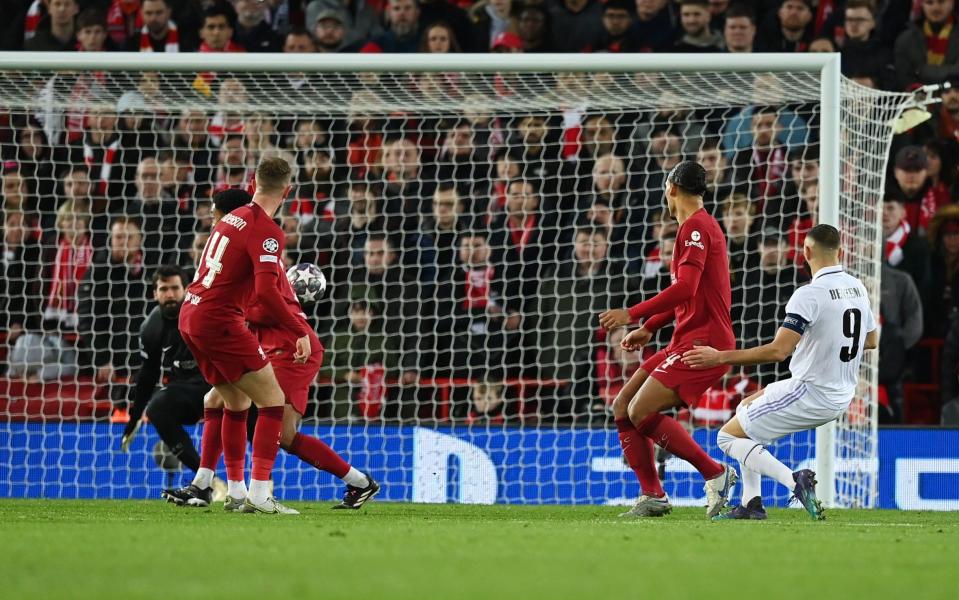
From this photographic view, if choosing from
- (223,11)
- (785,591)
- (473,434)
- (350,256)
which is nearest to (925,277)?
(473,434)

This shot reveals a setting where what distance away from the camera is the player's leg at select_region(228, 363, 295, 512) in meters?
7.57

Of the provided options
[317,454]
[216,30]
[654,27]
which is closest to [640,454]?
[317,454]

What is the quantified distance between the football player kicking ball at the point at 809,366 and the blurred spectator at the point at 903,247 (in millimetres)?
3802

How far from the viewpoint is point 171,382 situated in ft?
31.6

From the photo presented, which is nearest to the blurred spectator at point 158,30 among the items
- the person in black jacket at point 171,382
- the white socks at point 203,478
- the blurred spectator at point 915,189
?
the person in black jacket at point 171,382

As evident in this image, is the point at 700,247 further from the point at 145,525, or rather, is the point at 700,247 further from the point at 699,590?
the point at 699,590

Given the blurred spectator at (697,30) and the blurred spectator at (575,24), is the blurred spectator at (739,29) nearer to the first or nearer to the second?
the blurred spectator at (697,30)

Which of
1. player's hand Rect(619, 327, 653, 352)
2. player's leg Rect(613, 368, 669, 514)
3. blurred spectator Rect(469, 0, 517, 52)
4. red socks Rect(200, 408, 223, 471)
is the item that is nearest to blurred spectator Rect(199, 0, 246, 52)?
blurred spectator Rect(469, 0, 517, 52)

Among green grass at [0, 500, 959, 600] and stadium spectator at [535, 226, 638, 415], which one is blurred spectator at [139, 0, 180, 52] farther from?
green grass at [0, 500, 959, 600]

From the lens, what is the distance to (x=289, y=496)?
10.7m

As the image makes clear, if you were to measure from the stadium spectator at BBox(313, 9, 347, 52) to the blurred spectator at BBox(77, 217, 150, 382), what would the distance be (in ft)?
8.75

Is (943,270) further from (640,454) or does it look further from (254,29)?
(254,29)

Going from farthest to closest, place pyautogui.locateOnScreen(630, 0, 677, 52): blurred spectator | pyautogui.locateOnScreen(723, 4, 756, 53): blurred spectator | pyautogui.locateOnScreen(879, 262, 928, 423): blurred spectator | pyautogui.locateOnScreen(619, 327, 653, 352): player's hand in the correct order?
pyautogui.locateOnScreen(630, 0, 677, 52): blurred spectator < pyautogui.locateOnScreen(723, 4, 756, 53): blurred spectator < pyautogui.locateOnScreen(879, 262, 928, 423): blurred spectator < pyautogui.locateOnScreen(619, 327, 653, 352): player's hand

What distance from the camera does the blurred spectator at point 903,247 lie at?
11273 mm
